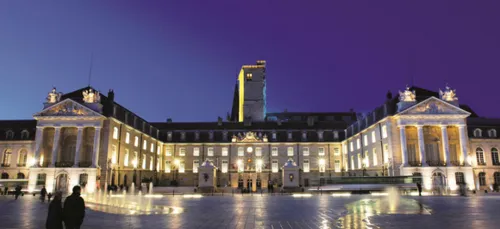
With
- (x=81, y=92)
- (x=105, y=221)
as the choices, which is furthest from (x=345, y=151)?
(x=105, y=221)

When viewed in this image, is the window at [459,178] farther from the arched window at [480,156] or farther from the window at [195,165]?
the window at [195,165]

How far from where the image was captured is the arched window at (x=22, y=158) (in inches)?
2265

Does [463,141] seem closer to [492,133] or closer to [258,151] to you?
[492,133]

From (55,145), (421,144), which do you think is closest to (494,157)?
(421,144)

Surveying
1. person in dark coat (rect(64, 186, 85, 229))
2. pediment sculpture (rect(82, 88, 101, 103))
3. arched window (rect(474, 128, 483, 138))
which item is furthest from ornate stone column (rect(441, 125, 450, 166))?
person in dark coat (rect(64, 186, 85, 229))

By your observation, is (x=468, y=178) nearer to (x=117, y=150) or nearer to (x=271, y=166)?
(x=271, y=166)

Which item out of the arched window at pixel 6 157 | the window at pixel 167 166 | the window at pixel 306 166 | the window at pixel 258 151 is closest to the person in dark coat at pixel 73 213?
the arched window at pixel 6 157

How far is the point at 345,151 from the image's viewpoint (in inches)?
2726

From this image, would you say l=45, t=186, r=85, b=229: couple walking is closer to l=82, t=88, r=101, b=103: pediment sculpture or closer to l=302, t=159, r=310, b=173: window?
l=82, t=88, r=101, b=103: pediment sculpture

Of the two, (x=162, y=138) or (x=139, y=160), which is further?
(x=162, y=138)

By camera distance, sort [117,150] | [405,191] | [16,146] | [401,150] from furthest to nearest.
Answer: [16,146]
[117,150]
[401,150]
[405,191]

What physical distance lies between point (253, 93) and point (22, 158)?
52013 millimetres

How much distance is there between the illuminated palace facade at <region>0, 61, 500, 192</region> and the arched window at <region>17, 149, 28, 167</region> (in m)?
0.15

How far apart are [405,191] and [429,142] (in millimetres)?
13915
